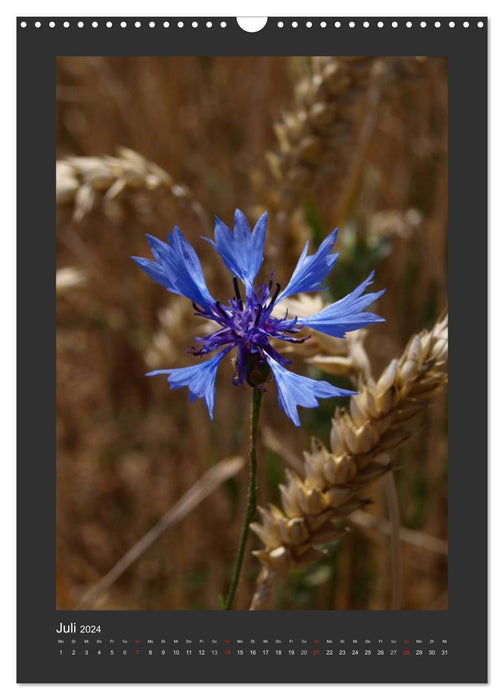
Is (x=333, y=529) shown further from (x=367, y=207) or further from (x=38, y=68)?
(x=367, y=207)

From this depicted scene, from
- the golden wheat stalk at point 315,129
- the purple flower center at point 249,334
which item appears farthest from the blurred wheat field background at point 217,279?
the purple flower center at point 249,334

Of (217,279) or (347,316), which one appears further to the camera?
(217,279)

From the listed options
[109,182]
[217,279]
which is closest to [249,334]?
[109,182]

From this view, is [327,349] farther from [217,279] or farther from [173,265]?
[217,279]

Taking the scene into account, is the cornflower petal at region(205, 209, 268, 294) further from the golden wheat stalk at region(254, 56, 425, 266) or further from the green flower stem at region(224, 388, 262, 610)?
the golden wheat stalk at region(254, 56, 425, 266)

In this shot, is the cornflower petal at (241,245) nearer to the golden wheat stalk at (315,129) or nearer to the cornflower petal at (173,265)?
the cornflower petal at (173,265)

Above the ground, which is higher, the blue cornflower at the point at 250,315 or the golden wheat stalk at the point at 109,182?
the golden wheat stalk at the point at 109,182

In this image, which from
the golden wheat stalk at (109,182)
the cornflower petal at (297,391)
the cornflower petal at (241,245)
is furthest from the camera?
the golden wheat stalk at (109,182)
